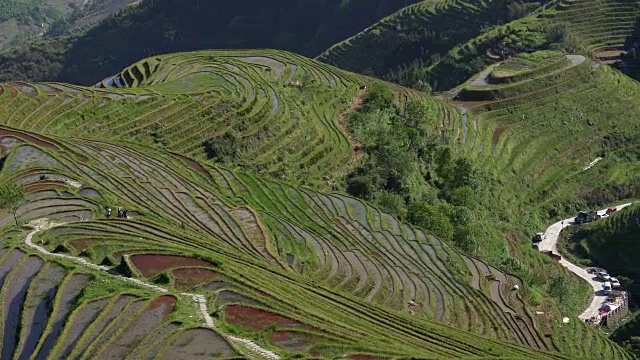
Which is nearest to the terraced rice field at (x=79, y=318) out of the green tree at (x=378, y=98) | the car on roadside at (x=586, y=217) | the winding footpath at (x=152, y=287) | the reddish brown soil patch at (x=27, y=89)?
the winding footpath at (x=152, y=287)

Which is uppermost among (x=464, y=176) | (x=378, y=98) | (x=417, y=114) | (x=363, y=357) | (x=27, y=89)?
(x=27, y=89)

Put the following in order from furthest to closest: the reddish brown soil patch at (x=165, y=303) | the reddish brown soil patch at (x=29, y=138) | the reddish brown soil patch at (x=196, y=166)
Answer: the reddish brown soil patch at (x=196, y=166) < the reddish brown soil patch at (x=29, y=138) < the reddish brown soil patch at (x=165, y=303)

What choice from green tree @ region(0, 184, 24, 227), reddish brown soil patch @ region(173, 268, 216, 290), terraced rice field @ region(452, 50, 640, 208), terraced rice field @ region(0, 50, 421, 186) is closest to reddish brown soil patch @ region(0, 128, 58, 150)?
terraced rice field @ region(0, 50, 421, 186)

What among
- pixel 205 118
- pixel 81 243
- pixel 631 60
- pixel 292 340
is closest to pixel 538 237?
pixel 205 118

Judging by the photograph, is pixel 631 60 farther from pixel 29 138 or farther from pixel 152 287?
pixel 152 287

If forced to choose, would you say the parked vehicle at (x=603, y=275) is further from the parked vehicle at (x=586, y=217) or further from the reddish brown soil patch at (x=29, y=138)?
the reddish brown soil patch at (x=29, y=138)

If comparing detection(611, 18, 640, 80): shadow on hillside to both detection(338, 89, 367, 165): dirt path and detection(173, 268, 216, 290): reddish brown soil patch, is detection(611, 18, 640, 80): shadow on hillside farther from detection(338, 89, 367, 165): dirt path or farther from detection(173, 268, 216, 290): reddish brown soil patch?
detection(173, 268, 216, 290): reddish brown soil patch

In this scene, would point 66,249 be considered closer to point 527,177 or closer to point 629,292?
point 629,292
